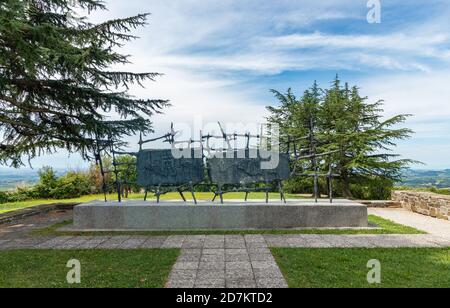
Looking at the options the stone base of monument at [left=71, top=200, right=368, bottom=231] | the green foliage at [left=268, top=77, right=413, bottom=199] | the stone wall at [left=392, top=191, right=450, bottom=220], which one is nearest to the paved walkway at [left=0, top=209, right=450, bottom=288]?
the stone base of monument at [left=71, top=200, right=368, bottom=231]

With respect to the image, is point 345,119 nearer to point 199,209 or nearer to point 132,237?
point 199,209

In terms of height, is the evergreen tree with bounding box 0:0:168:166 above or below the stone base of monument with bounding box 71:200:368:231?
above

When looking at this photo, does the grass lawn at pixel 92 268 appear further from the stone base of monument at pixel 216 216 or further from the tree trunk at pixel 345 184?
the tree trunk at pixel 345 184

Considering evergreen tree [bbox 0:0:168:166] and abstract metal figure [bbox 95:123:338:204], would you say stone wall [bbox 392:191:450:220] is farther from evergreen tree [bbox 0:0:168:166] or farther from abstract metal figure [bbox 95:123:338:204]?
evergreen tree [bbox 0:0:168:166]

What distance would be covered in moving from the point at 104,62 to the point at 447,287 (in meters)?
9.23

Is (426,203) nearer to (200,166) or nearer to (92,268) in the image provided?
(200,166)

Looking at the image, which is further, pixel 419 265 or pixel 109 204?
pixel 109 204

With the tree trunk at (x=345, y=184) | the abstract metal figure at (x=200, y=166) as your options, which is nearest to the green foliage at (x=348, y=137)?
the tree trunk at (x=345, y=184)

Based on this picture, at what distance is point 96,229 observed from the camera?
24.8 ft

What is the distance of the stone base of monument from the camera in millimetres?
7602

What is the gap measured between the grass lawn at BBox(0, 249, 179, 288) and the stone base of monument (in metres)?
1.98
